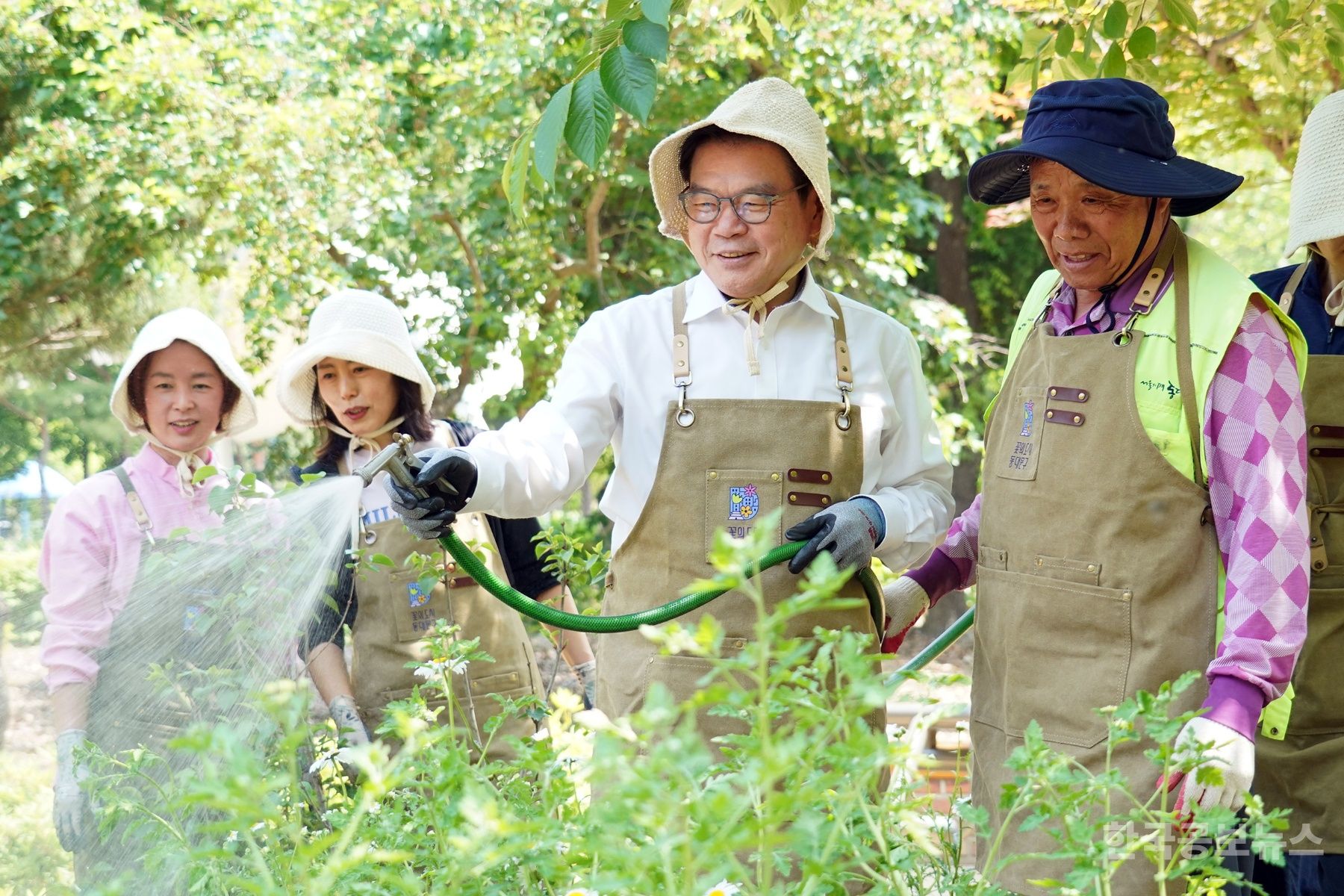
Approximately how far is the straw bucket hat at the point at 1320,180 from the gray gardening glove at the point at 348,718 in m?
1.99

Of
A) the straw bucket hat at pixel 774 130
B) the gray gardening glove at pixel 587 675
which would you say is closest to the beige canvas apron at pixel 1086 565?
the straw bucket hat at pixel 774 130

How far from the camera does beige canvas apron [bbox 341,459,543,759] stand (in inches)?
116

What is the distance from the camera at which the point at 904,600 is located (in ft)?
7.90

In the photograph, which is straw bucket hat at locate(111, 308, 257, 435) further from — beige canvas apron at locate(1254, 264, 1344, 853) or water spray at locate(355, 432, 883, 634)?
beige canvas apron at locate(1254, 264, 1344, 853)

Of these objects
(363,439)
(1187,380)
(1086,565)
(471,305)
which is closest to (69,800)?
(363,439)

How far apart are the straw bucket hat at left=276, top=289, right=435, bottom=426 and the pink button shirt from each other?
1.30 ft

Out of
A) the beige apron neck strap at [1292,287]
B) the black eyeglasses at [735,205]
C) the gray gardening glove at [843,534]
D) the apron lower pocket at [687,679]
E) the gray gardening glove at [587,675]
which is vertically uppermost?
the black eyeglasses at [735,205]

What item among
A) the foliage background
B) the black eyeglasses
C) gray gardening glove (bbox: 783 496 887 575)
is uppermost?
the foliage background

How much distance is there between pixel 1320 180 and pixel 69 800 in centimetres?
255

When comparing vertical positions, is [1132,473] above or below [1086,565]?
above

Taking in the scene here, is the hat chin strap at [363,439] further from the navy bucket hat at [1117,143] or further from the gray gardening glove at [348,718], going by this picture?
the navy bucket hat at [1117,143]

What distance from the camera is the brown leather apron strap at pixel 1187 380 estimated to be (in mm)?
1946

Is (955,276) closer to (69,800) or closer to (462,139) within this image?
(462,139)

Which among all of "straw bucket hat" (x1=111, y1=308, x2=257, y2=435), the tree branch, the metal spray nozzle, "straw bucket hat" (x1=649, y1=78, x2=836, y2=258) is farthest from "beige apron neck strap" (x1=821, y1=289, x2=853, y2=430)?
the tree branch
